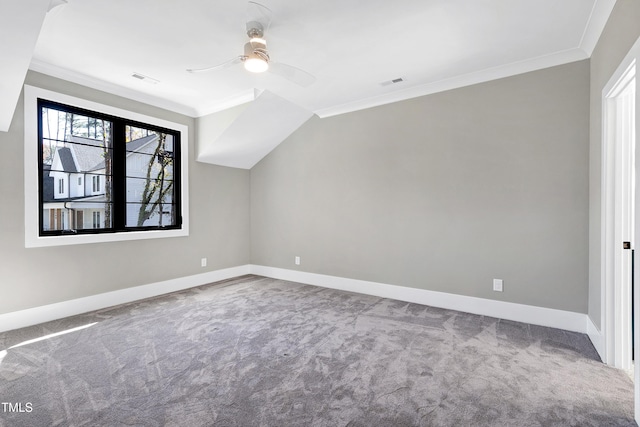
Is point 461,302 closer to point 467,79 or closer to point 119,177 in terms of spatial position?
point 467,79

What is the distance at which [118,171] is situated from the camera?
12.7ft

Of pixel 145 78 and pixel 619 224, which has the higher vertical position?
pixel 145 78

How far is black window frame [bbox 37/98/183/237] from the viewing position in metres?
3.23

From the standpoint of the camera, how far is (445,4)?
2223 mm

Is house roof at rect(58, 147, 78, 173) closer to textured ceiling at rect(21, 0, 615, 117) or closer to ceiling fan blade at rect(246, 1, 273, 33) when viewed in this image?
textured ceiling at rect(21, 0, 615, 117)

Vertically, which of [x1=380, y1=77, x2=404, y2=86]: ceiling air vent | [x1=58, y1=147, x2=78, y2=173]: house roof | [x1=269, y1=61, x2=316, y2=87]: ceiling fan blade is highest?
[x1=380, y1=77, x2=404, y2=86]: ceiling air vent

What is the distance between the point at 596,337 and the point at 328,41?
3422 millimetres

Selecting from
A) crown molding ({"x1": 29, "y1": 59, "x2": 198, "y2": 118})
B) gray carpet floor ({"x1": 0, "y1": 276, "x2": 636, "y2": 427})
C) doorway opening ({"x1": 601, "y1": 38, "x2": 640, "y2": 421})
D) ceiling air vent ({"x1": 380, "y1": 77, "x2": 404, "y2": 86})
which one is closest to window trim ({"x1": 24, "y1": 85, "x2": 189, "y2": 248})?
crown molding ({"x1": 29, "y1": 59, "x2": 198, "y2": 118})

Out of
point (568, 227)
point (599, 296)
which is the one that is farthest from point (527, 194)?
point (599, 296)

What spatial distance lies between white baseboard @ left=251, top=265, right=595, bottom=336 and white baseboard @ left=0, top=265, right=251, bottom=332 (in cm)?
144

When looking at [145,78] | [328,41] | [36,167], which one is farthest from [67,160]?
[328,41]

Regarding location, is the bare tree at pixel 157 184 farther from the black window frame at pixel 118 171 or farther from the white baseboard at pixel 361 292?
the white baseboard at pixel 361 292

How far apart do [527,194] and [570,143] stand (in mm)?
587

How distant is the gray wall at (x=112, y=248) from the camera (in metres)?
3.01
